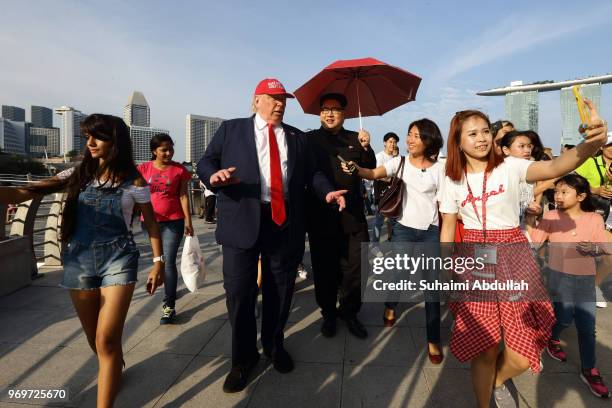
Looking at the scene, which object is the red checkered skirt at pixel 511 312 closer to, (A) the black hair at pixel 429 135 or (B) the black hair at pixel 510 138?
(A) the black hair at pixel 429 135

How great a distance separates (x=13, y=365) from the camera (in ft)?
8.99

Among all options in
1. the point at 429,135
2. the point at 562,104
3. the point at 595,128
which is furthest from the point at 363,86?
the point at 595,128

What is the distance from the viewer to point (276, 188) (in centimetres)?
252

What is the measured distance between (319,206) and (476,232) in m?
1.52

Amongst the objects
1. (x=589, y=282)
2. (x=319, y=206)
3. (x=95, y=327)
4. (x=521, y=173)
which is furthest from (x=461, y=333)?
(x=95, y=327)

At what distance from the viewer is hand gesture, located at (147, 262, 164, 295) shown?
221 centimetres

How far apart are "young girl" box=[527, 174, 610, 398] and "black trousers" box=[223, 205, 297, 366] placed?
A: 2207 millimetres

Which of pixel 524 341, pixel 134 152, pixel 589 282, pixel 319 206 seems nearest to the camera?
pixel 524 341

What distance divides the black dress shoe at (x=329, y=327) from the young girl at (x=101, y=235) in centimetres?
172

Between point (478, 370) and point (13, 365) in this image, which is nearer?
point (478, 370)

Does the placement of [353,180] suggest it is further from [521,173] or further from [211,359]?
[211,359]

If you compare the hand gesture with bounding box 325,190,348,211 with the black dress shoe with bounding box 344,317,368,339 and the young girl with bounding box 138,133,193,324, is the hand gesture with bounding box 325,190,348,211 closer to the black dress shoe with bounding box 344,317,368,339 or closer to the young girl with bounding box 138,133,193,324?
the black dress shoe with bounding box 344,317,368,339

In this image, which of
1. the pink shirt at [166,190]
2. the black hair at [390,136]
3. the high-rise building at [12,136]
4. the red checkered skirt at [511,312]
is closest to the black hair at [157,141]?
the pink shirt at [166,190]

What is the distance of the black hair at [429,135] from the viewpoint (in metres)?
2.97
